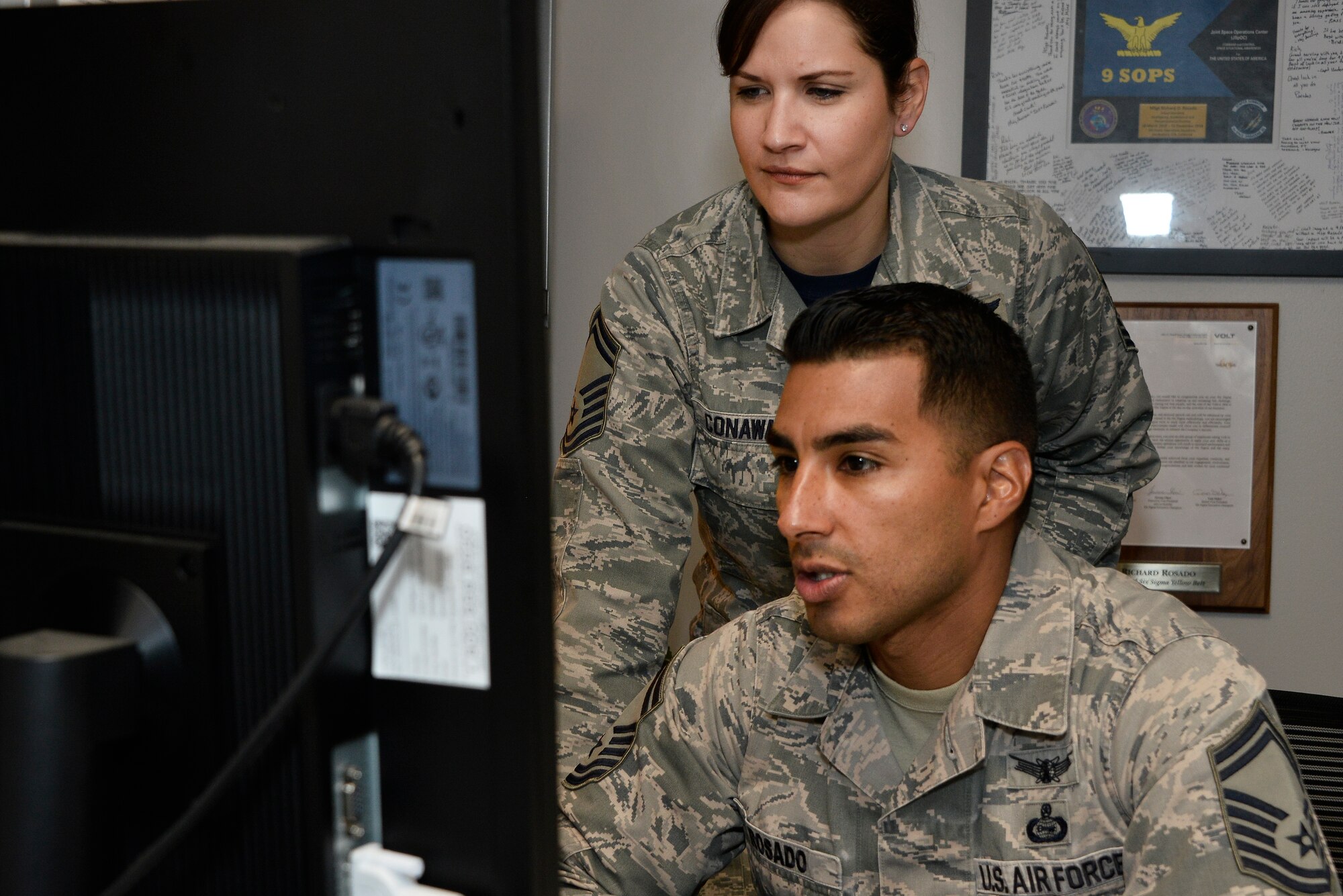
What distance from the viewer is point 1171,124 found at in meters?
2.44

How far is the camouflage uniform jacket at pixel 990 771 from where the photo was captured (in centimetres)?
106

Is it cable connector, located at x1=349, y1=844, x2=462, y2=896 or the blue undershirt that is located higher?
the blue undershirt

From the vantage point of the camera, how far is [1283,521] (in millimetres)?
2473

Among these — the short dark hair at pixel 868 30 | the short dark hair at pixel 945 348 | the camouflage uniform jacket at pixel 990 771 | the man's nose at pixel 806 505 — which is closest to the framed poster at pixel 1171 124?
the short dark hair at pixel 868 30

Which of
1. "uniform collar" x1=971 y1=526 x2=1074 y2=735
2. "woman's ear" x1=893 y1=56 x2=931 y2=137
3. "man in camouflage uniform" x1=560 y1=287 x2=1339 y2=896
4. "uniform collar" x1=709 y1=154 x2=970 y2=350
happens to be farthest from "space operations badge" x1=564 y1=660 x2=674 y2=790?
"woman's ear" x1=893 y1=56 x2=931 y2=137

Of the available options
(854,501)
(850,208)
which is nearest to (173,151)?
(854,501)

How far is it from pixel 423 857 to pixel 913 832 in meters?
0.82

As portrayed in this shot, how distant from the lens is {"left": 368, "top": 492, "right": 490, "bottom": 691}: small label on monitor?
54 centimetres

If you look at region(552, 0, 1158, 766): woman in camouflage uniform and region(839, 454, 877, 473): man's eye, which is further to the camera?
region(552, 0, 1158, 766): woman in camouflage uniform

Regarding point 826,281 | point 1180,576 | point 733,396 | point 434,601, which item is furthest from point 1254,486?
point 434,601

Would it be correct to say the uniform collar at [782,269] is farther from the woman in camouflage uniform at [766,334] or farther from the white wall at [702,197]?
the white wall at [702,197]

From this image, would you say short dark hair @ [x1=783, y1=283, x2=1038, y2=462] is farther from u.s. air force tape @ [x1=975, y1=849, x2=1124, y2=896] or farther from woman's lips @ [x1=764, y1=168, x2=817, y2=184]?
u.s. air force tape @ [x1=975, y1=849, x2=1124, y2=896]

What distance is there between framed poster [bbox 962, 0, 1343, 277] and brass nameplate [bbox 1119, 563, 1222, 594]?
1.88ft

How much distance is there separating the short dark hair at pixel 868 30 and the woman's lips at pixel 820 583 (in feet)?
2.06
